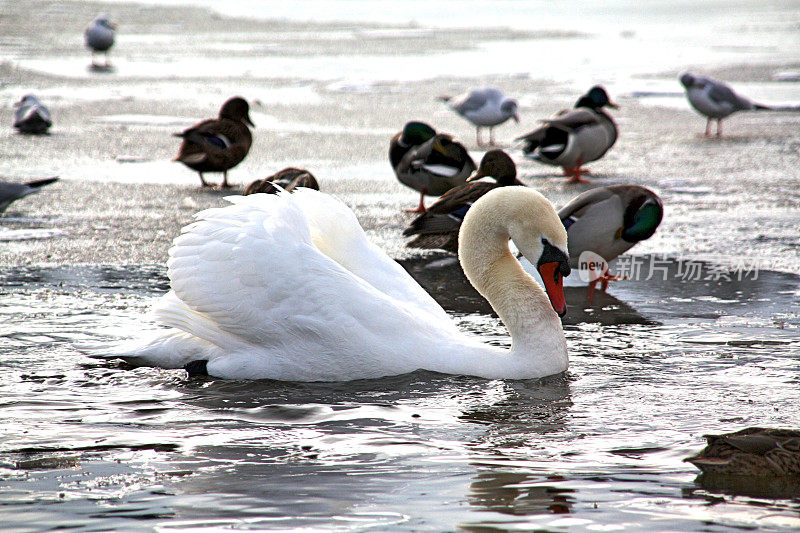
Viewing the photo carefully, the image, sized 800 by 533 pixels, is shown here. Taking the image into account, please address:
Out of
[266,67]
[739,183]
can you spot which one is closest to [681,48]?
[266,67]

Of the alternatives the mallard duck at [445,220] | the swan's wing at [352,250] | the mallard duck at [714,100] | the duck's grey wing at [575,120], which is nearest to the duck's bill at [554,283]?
the swan's wing at [352,250]

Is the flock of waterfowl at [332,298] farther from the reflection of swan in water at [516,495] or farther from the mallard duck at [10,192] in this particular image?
the mallard duck at [10,192]

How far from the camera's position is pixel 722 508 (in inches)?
127

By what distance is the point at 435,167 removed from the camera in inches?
364

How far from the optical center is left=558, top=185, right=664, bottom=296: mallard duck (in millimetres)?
6676

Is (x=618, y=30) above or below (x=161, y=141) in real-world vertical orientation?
above

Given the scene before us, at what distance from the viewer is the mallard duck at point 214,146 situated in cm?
1020

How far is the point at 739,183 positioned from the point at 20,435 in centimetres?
784

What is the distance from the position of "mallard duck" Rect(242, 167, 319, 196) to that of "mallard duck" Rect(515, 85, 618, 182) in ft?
12.6

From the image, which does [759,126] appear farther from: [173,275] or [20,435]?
[20,435]

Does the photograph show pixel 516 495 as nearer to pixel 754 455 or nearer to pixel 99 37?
pixel 754 455

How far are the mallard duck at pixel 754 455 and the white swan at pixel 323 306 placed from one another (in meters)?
1.31

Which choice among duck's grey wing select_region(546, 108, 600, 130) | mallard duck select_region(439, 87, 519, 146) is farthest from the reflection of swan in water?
mallard duck select_region(439, 87, 519, 146)

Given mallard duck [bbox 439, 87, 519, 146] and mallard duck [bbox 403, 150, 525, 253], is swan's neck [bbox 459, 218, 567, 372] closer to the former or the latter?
mallard duck [bbox 403, 150, 525, 253]
